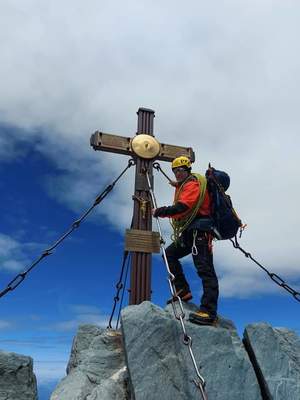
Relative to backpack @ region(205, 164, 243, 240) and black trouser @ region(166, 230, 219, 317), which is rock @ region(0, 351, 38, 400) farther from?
backpack @ region(205, 164, 243, 240)

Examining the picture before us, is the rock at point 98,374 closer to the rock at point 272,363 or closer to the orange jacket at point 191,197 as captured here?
the rock at point 272,363

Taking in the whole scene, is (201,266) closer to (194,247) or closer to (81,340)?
(194,247)

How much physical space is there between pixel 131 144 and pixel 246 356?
16.5ft

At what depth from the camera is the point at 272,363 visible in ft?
22.6

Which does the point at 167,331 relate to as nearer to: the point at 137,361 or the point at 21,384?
the point at 137,361

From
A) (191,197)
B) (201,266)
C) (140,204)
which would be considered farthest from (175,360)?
(140,204)

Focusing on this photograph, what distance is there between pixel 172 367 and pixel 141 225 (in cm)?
334

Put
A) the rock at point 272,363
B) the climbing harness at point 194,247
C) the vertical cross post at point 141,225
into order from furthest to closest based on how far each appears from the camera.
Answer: the vertical cross post at point 141,225 → the climbing harness at point 194,247 → the rock at point 272,363

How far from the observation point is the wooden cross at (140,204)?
8.62 metres

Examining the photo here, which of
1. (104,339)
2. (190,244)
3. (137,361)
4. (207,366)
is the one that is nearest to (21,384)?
(104,339)

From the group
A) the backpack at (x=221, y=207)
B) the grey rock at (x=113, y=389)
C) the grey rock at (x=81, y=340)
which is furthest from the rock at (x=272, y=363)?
the grey rock at (x=81, y=340)

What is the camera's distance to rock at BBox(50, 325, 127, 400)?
6475 millimetres

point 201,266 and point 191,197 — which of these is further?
point 191,197

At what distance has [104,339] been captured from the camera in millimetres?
7566
